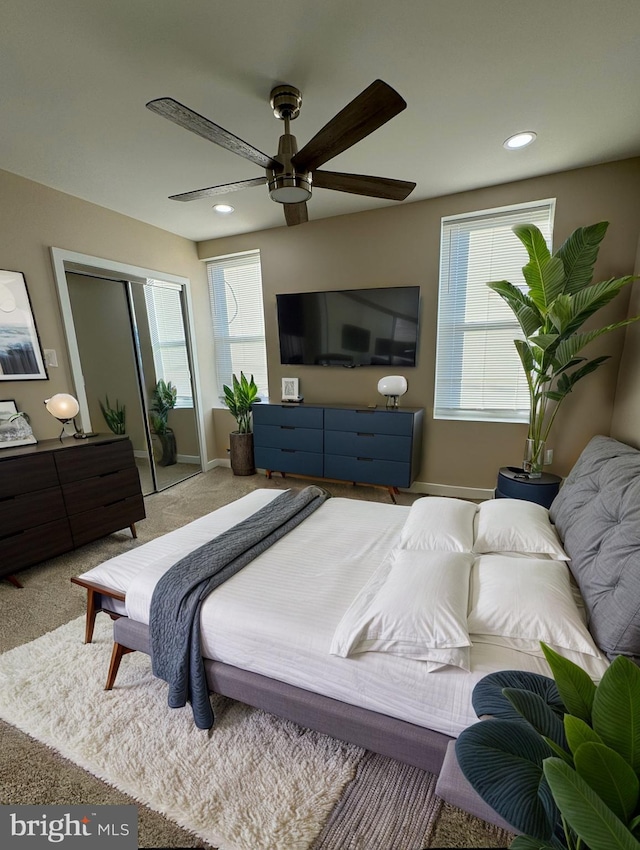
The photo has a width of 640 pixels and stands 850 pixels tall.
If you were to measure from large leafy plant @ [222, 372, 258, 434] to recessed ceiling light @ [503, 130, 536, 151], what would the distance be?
9.58 feet

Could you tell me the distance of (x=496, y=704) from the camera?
794 millimetres

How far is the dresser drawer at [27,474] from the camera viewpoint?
2070 millimetres

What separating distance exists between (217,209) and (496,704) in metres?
3.68

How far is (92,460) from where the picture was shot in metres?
2.49

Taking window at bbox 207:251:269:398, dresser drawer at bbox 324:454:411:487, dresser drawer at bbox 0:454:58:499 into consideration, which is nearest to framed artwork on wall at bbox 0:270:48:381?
dresser drawer at bbox 0:454:58:499

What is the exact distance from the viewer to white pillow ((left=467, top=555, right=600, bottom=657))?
100 centimetres

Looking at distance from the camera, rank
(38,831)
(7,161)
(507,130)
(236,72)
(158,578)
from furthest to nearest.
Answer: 1. (7,161)
2. (507,130)
3. (236,72)
4. (158,578)
5. (38,831)

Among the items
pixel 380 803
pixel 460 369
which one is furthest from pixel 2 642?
pixel 460 369

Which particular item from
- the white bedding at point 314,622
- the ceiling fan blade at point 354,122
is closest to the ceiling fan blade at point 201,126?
the ceiling fan blade at point 354,122

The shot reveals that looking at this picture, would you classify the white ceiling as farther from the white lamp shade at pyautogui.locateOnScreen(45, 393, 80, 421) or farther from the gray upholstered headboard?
the gray upholstered headboard

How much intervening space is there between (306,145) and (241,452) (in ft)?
10.1

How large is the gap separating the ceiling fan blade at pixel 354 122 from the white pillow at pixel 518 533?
168 cm

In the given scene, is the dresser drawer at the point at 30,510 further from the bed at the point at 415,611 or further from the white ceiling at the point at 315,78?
the white ceiling at the point at 315,78

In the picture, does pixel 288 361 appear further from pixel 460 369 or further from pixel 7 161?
pixel 7 161
